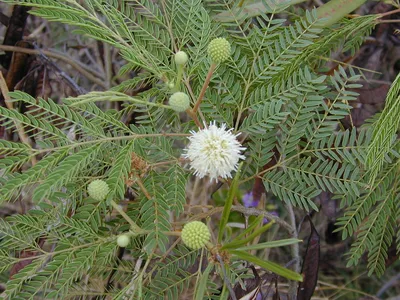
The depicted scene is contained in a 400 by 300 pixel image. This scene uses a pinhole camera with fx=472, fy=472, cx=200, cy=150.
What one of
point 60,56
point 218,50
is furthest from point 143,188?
point 60,56

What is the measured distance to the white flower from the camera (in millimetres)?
710

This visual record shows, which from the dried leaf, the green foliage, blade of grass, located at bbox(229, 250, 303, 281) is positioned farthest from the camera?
the dried leaf

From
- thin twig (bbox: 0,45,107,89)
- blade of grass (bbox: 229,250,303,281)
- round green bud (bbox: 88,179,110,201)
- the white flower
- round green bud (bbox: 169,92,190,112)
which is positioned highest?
thin twig (bbox: 0,45,107,89)

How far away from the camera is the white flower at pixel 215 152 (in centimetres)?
71

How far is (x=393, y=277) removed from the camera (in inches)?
64.5

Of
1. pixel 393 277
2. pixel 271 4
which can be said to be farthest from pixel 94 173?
pixel 393 277

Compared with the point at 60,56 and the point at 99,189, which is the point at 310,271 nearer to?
the point at 99,189

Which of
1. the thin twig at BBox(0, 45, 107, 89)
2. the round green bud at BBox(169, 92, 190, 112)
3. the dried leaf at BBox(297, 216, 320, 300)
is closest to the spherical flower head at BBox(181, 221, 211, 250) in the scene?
the round green bud at BBox(169, 92, 190, 112)

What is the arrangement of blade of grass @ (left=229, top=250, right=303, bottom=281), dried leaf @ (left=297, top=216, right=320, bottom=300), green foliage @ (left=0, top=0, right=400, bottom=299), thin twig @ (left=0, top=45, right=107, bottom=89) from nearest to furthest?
1. blade of grass @ (left=229, top=250, right=303, bottom=281)
2. green foliage @ (left=0, top=0, right=400, bottom=299)
3. dried leaf @ (left=297, top=216, right=320, bottom=300)
4. thin twig @ (left=0, top=45, right=107, bottom=89)

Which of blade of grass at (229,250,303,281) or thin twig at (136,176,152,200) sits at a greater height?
thin twig at (136,176,152,200)

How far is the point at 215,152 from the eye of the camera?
0.71 m

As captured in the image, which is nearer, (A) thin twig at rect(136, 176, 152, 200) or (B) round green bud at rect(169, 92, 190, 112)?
(B) round green bud at rect(169, 92, 190, 112)

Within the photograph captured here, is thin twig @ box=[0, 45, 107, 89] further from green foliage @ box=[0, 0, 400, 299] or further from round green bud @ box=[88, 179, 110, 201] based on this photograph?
round green bud @ box=[88, 179, 110, 201]

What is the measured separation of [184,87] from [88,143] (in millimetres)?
191
